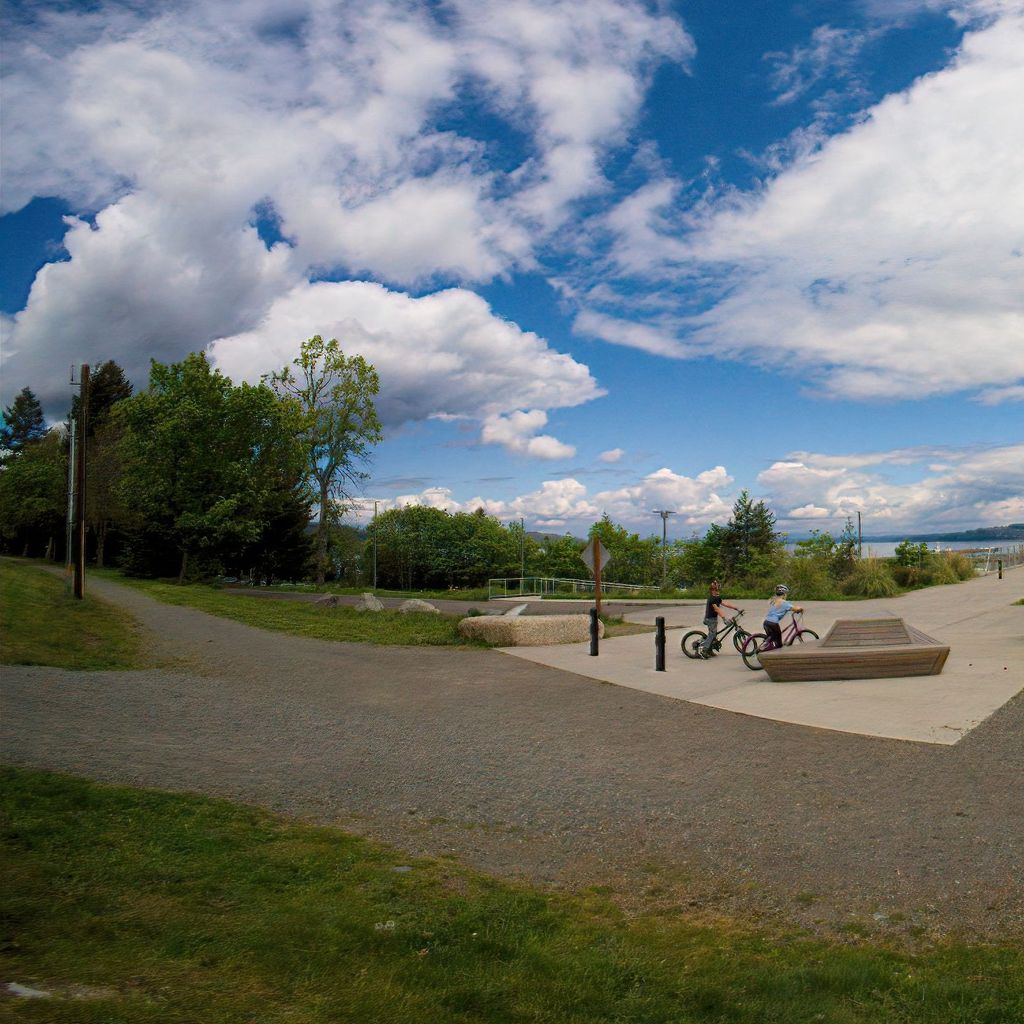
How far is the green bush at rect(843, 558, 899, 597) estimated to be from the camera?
102 ft

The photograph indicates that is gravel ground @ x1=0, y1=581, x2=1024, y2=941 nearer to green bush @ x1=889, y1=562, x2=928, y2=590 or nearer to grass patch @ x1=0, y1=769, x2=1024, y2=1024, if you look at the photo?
grass patch @ x1=0, y1=769, x2=1024, y2=1024

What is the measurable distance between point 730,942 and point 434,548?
77402mm

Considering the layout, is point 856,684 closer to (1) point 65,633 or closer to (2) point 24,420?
(1) point 65,633

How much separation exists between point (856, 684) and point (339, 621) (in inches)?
541

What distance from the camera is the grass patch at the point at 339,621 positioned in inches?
738

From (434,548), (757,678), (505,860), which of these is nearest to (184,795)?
(505,860)

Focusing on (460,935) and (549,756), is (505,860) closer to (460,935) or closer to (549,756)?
(460,935)

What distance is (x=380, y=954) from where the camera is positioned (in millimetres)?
3803

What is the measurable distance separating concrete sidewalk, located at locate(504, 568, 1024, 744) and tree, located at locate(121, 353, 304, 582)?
27.1m

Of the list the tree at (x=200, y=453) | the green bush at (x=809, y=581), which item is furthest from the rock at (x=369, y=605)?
the tree at (x=200, y=453)

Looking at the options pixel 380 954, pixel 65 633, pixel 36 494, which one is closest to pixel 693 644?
pixel 65 633

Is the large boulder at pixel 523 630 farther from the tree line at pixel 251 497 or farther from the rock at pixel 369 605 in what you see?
the tree line at pixel 251 497

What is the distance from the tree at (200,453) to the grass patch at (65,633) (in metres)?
15.5

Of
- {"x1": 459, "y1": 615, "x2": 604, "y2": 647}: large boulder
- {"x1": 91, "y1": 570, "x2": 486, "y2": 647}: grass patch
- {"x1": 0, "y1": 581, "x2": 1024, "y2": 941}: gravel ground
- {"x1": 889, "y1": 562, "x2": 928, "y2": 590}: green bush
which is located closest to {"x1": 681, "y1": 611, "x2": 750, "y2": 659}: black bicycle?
{"x1": 459, "y1": 615, "x2": 604, "y2": 647}: large boulder
